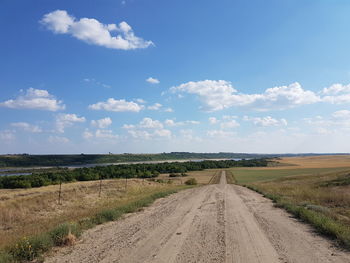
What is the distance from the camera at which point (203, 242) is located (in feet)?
32.7

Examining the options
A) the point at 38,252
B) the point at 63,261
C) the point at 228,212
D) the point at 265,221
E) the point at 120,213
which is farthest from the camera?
the point at 228,212

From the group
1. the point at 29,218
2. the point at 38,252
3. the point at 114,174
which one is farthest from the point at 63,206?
the point at 114,174

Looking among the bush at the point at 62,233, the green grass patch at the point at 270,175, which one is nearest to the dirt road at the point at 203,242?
the bush at the point at 62,233

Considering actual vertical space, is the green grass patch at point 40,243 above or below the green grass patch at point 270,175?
above

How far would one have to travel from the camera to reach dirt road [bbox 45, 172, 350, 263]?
8234mm

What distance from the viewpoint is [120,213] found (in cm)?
1608

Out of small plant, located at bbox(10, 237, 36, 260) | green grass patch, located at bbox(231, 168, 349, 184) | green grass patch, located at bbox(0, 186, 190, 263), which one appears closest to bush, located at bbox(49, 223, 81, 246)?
green grass patch, located at bbox(0, 186, 190, 263)

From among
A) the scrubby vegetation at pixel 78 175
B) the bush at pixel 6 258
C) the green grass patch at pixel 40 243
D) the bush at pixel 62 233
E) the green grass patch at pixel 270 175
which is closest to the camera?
the bush at pixel 6 258

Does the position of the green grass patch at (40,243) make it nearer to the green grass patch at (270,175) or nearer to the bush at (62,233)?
the bush at (62,233)

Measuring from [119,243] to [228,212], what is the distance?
9246 millimetres

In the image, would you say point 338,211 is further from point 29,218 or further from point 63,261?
point 29,218

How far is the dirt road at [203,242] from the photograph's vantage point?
324 inches

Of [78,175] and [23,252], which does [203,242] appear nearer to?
[23,252]

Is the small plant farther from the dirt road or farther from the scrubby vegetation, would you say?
the scrubby vegetation
